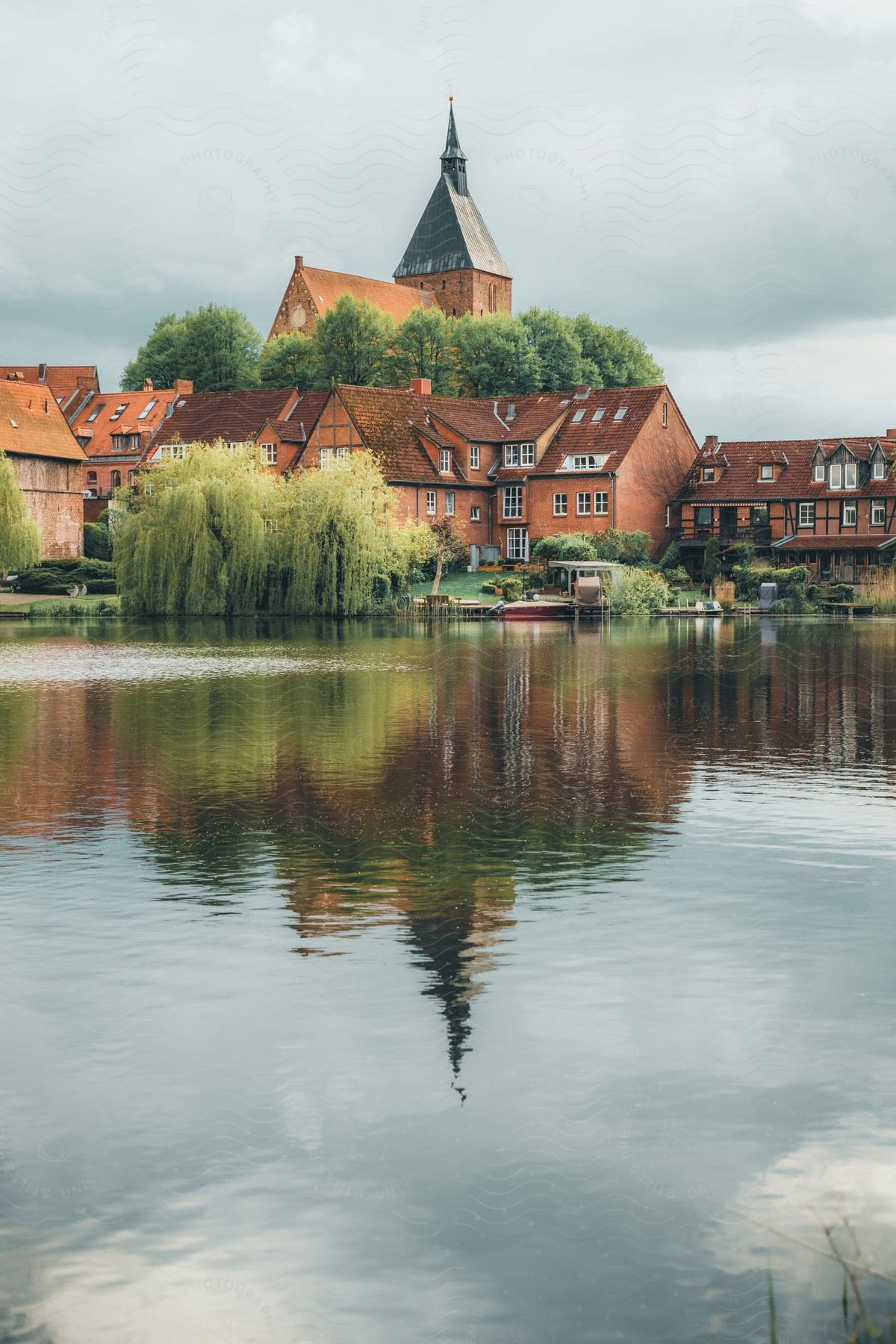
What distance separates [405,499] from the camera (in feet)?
316

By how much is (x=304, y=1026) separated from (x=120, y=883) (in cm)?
467

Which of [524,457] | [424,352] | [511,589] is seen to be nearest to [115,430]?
[424,352]

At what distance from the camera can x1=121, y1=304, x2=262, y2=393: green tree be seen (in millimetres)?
127438

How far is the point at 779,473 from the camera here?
98.1 metres

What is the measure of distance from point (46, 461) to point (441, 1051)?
101m

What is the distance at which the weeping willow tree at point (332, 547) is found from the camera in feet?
231

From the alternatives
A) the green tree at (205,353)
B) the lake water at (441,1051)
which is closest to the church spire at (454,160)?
the green tree at (205,353)

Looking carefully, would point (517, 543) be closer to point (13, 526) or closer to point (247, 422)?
point (247, 422)

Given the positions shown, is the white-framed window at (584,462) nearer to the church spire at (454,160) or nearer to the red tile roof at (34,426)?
Result: the red tile roof at (34,426)

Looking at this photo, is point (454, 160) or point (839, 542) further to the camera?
point (454, 160)

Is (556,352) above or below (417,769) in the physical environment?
above

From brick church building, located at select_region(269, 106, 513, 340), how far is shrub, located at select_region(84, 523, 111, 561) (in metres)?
44.6

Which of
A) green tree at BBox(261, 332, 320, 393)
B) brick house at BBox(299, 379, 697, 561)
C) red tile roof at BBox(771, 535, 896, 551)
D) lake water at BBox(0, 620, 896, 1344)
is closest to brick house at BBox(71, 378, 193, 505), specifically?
green tree at BBox(261, 332, 320, 393)

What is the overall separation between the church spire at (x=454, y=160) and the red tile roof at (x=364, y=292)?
439 inches
